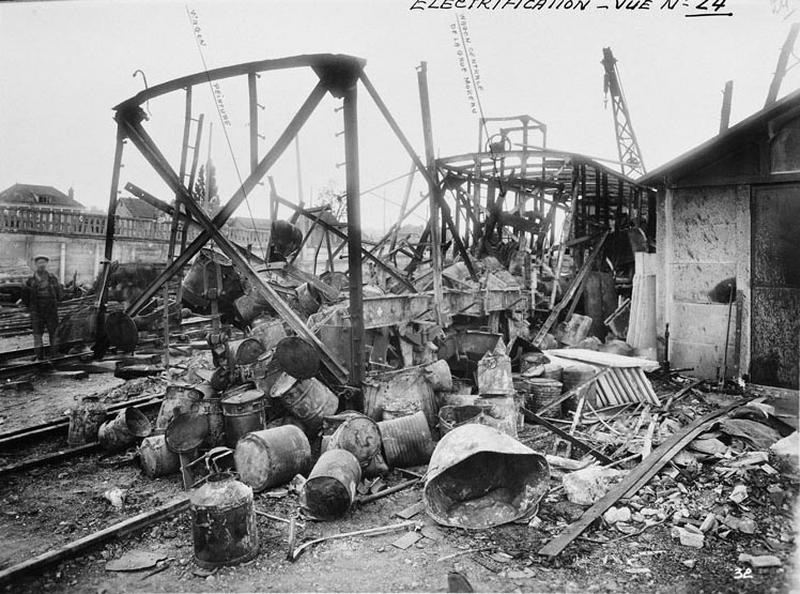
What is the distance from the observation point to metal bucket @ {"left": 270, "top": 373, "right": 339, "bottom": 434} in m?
5.92

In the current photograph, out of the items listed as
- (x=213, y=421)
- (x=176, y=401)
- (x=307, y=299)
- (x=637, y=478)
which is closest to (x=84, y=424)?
(x=176, y=401)

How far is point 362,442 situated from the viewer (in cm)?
534

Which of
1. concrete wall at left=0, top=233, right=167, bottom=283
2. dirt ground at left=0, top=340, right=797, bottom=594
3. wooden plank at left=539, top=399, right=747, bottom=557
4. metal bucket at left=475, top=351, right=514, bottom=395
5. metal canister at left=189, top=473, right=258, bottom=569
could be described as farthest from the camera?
concrete wall at left=0, top=233, right=167, bottom=283

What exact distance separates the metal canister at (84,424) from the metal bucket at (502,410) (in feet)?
16.3

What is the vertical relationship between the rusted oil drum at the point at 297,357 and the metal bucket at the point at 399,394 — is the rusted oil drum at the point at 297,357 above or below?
above

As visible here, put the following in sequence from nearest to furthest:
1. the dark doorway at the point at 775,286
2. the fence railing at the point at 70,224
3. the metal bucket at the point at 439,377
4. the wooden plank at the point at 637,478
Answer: the wooden plank at the point at 637,478 < the metal bucket at the point at 439,377 < the dark doorway at the point at 775,286 < the fence railing at the point at 70,224

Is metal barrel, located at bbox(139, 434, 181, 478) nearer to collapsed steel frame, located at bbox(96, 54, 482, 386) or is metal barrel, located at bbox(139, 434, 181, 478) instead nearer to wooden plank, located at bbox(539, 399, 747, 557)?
collapsed steel frame, located at bbox(96, 54, 482, 386)

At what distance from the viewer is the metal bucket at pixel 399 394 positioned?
20.1 ft

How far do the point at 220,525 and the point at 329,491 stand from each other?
0.99 metres

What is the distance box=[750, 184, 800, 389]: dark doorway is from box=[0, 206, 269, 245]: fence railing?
13758 mm

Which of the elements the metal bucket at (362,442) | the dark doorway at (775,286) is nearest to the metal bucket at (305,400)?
the metal bucket at (362,442)

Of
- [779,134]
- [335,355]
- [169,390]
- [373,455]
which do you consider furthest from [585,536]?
[779,134]

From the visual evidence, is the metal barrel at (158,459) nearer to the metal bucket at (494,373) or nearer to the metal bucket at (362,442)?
the metal bucket at (362,442)

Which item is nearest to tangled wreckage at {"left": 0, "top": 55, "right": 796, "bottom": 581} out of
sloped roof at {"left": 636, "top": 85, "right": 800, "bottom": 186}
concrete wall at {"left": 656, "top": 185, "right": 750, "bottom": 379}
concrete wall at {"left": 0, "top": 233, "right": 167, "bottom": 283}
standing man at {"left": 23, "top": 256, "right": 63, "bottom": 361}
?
concrete wall at {"left": 656, "top": 185, "right": 750, "bottom": 379}
